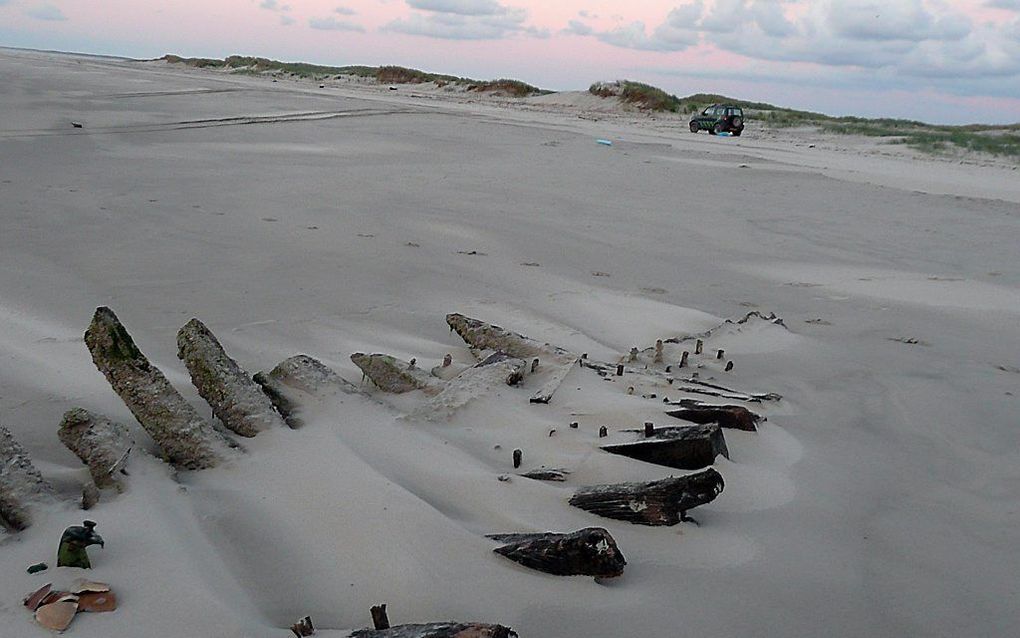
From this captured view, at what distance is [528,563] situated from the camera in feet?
7.11

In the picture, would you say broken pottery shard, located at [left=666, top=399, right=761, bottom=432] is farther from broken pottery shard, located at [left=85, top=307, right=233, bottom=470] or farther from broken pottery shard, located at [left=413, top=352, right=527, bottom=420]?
broken pottery shard, located at [left=85, top=307, right=233, bottom=470]

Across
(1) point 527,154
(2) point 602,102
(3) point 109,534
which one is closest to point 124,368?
(3) point 109,534

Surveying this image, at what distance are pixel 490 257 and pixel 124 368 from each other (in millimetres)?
4007

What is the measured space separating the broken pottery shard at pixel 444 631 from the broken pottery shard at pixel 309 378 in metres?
1.37

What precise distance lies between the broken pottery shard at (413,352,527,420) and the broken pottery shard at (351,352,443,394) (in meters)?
0.11

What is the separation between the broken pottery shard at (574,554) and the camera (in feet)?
6.98

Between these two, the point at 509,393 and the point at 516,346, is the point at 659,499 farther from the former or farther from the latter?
the point at 516,346

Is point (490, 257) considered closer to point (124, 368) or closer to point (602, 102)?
point (124, 368)

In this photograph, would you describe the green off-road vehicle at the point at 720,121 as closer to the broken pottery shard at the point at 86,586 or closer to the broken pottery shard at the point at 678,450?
the broken pottery shard at the point at 678,450

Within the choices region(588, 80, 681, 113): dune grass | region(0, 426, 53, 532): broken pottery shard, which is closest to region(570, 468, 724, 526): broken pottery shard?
region(0, 426, 53, 532): broken pottery shard

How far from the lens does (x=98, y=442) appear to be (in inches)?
97.0

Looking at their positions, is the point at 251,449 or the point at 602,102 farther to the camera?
the point at 602,102

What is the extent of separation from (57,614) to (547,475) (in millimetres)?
1444

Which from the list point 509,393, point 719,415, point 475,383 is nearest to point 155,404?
point 475,383
